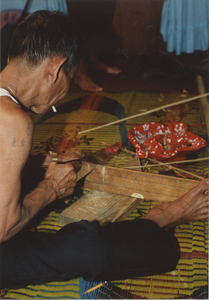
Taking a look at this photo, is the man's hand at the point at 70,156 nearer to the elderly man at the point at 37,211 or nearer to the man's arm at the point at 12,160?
the elderly man at the point at 37,211

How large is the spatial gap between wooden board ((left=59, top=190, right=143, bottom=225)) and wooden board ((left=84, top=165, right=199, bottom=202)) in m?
0.04

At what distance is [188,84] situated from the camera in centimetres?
296

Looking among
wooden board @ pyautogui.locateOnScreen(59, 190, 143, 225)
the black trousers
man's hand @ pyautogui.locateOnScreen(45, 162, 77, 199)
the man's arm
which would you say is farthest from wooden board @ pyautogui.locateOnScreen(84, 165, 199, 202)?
the man's arm

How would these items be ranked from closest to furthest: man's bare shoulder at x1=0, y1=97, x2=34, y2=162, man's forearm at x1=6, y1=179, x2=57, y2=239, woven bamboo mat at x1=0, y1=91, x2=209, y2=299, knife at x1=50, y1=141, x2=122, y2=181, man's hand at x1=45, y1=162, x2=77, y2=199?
1. man's bare shoulder at x1=0, y1=97, x2=34, y2=162
2. man's forearm at x1=6, y1=179, x2=57, y2=239
3. woven bamboo mat at x1=0, y1=91, x2=209, y2=299
4. man's hand at x1=45, y1=162, x2=77, y2=199
5. knife at x1=50, y1=141, x2=122, y2=181

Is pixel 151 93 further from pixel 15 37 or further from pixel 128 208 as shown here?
pixel 15 37

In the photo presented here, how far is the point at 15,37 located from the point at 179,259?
1.02 metres

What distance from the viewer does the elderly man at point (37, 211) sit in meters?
0.81

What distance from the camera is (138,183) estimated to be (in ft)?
4.33

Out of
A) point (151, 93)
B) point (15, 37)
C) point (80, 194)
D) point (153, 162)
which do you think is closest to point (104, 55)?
point (151, 93)

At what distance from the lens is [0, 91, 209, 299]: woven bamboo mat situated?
39.1 inches

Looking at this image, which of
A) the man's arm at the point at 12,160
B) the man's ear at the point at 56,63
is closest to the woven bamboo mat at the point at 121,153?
the man's arm at the point at 12,160

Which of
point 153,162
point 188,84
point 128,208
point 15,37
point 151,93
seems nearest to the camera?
point 15,37

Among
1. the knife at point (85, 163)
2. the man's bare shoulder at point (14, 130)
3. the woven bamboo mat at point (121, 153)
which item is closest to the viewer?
the man's bare shoulder at point (14, 130)

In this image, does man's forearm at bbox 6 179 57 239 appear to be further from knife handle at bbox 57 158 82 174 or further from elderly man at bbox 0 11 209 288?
knife handle at bbox 57 158 82 174
